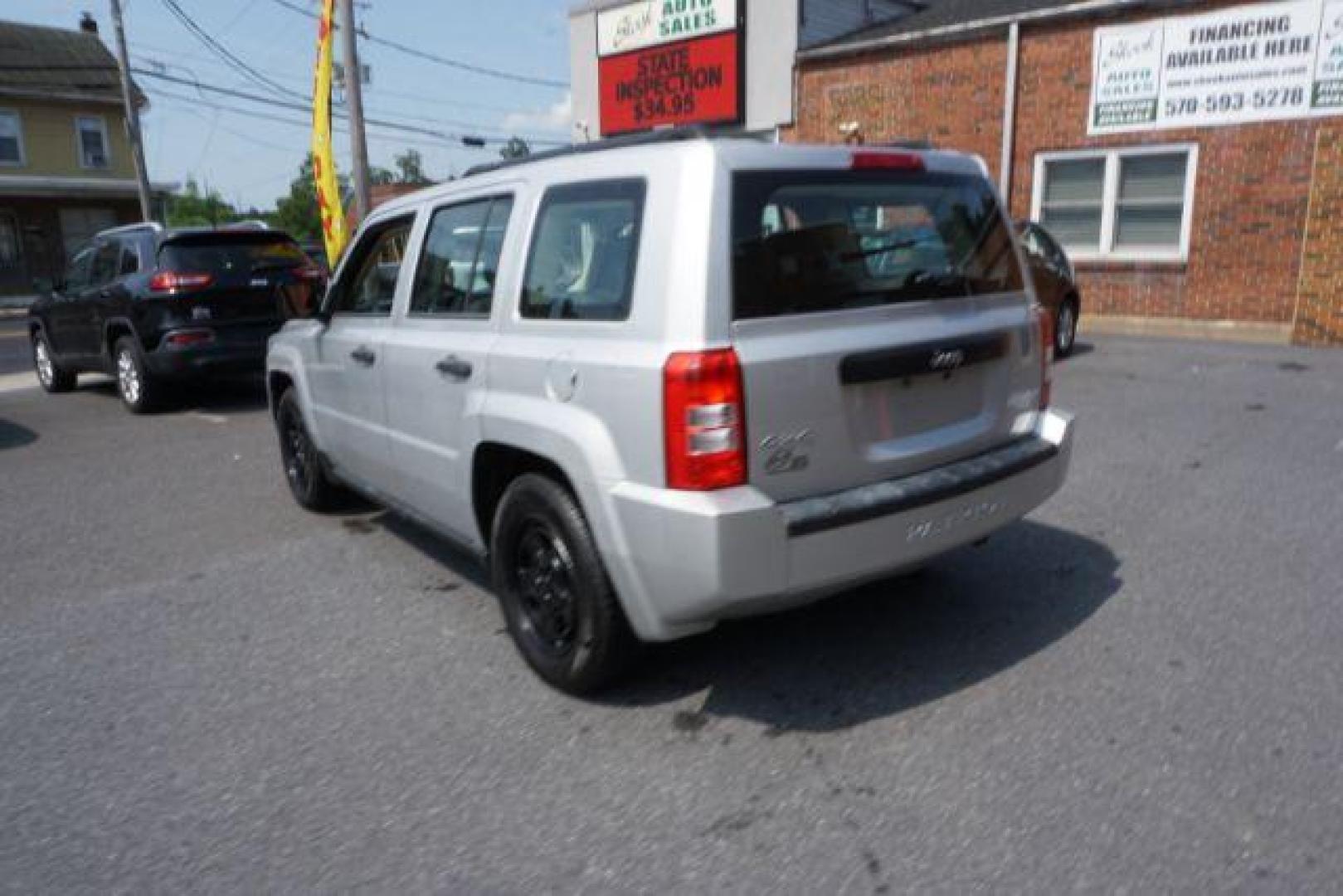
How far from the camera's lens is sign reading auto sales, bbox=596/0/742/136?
17.6 meters

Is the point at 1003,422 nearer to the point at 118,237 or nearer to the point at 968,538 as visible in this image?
the point at 968,538

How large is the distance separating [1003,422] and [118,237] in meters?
9.16

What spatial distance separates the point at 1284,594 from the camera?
13.2ft

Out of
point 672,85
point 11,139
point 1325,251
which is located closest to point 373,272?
point 1325,251

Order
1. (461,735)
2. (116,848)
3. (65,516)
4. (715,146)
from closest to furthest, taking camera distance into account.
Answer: (116,848), (715,146), (461,735), (65,516)

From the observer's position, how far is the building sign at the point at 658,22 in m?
17.4

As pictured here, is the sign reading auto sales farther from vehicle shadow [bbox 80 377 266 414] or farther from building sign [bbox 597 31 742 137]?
vehicle shadow [bbox 80 377 266 414]

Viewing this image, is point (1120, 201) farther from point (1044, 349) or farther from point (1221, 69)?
point (1044, 349)

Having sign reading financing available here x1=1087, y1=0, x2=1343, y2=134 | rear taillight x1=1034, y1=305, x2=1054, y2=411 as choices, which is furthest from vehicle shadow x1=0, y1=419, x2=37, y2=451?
sign reading financing available here x1=1087, y1=0, x2=1343, y2=134

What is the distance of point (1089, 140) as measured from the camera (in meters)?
13.7

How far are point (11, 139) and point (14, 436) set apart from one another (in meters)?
28.5

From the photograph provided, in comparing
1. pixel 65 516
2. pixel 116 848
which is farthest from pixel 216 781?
pixel 65 516

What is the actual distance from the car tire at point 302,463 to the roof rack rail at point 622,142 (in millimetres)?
2384

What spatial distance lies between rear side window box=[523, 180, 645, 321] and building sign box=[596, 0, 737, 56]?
51.2 ft
